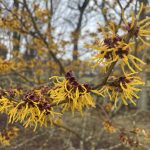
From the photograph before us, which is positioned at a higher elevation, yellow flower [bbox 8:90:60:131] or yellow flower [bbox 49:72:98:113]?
yellow flower [bbox 49:72:98:113]

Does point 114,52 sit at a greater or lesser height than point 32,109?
greater

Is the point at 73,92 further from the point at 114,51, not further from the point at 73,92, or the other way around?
the point at 114,51

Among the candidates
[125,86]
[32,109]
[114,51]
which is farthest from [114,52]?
[32,109]

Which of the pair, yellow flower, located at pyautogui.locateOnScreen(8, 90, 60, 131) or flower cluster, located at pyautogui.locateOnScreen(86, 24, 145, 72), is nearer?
flower cluster, located at pyautogui.locateOnScreen(86, 24, 145, 72)

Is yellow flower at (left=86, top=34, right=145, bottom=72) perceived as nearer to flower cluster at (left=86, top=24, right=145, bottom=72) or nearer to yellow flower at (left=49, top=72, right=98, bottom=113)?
flower cluster at (left=86, top=24, right=145, bottom=72)

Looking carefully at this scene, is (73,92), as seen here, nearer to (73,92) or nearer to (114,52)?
(73,92)

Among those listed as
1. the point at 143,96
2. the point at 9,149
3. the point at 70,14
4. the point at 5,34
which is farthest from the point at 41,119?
the point at 143,96

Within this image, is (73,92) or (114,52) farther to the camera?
(73,92)

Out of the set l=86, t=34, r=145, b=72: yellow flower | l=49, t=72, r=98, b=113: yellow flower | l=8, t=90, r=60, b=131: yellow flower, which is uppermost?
l=86, t=34, r=145, b=72: yellow flower

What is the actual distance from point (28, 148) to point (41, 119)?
5.87 m

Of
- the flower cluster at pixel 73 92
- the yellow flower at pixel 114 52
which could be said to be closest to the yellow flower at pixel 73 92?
the flower cluster at pixel 73 92

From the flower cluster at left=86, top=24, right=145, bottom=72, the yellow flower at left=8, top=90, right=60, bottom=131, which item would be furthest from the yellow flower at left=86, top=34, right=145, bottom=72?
the yellow flower at left=8, top=90, right=60, bottom=131

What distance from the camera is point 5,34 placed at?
778 cm

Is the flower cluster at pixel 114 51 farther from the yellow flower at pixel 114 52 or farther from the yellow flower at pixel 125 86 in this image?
the yellow flower at pixel 125 86
